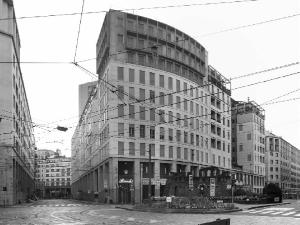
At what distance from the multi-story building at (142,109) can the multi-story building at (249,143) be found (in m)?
36.9

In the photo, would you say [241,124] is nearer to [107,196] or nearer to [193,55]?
[193,55]

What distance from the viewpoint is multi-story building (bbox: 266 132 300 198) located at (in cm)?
16125

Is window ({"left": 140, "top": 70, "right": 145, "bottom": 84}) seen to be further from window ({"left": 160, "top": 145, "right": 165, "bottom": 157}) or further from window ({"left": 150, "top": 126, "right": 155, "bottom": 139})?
window ({"left": 160, "top": 145, "right": 165, "bottom": 157})

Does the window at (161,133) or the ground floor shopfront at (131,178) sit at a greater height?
the window at (161,133)

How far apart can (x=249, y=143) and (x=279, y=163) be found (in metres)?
47.4

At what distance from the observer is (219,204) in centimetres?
4116

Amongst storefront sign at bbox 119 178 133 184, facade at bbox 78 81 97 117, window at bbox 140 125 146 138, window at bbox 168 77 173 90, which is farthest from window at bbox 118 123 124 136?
facade at bbox 78 81 97 117

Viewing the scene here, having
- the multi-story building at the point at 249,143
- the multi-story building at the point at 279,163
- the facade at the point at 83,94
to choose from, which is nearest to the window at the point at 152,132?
the multi-story building at the point at 249,143

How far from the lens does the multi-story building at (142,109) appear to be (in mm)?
73125

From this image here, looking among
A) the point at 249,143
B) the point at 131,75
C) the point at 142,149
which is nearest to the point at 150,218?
the point at 142,149

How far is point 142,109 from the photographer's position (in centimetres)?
7388

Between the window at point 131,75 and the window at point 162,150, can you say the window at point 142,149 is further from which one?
the window at point 131,75

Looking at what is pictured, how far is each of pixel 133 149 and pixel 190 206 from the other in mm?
35268

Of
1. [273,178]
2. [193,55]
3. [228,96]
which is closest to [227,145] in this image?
[228,96]
